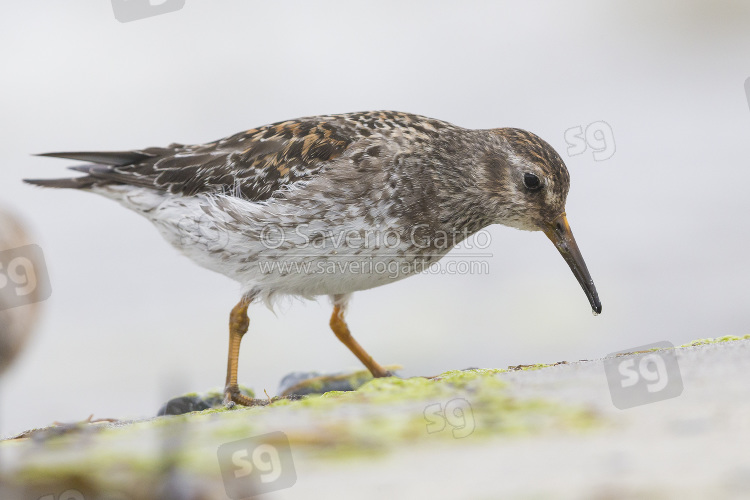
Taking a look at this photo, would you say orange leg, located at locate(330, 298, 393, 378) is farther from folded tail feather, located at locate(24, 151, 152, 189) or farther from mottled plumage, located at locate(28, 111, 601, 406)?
folded tail feather, located at locate(24, 151, 152, 189)

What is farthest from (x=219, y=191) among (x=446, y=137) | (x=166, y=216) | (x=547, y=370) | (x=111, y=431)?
(x=547, y=370)

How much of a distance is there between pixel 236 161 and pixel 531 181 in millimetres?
2714

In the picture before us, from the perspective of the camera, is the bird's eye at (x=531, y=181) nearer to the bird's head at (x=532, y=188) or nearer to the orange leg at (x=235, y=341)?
the bird's head at (x=532, y=188)

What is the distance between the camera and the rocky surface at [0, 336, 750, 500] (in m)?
2.77

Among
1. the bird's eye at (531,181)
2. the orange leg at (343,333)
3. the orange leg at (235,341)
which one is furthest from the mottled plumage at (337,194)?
the orange leg at (343,333)

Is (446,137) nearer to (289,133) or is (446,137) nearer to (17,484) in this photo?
(289,133)

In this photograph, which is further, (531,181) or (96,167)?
(96,167)

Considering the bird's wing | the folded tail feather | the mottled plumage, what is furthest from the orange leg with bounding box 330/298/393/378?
the folded tail feather

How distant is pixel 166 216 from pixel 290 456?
4.34m

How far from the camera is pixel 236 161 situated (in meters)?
7.16

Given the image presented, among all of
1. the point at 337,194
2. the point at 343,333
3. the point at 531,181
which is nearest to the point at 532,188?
the point at 531,181

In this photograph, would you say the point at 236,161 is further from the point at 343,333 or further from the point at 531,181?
the point at 531,181

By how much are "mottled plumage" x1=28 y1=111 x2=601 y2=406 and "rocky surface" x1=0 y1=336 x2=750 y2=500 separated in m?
2.46

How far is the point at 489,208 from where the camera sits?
6988 millimetres
